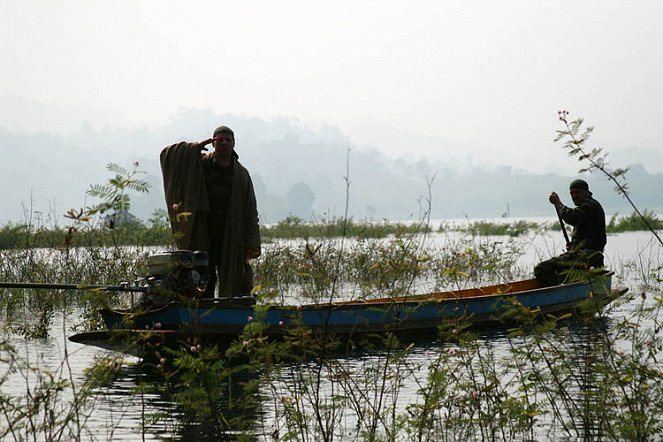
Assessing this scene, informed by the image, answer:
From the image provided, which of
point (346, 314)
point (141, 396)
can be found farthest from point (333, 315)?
point (141, 396)

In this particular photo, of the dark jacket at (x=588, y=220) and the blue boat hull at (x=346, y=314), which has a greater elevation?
the dark jacket at (x=588, y=220)

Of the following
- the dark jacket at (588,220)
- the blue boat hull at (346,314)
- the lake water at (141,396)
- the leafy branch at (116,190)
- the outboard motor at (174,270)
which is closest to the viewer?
the leafy branch at (116,190)

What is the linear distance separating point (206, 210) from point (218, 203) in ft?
0.86

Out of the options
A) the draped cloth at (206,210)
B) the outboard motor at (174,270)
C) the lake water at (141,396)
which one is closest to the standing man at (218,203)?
the draped cloth at (206,210)

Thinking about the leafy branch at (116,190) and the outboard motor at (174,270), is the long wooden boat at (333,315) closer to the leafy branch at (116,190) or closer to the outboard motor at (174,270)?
the outboard motor at (174,270)

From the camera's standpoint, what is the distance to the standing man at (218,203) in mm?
9008

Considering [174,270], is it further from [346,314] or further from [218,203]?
[346,314]

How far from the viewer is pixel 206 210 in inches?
356

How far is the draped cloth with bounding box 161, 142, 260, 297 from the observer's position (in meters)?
8.98

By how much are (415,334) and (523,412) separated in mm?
4725

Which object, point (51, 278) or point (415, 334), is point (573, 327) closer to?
point (415, 334)

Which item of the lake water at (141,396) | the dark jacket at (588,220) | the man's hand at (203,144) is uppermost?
the man's hand at (203,144)

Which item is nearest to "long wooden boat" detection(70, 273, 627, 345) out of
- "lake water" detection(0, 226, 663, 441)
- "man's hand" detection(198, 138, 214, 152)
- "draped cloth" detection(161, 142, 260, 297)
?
"lake water" detection(0, 226, 663, 441)

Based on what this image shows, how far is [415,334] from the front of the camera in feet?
33.4
